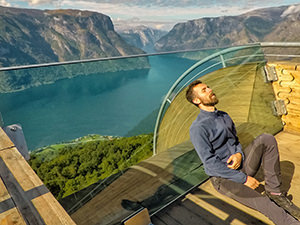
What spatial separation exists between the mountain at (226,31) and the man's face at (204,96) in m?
164

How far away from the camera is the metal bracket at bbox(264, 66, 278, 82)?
2848mm

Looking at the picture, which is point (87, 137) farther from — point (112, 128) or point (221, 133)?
point (221, 133)

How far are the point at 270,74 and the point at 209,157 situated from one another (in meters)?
1.77

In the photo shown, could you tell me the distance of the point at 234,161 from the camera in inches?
66.3

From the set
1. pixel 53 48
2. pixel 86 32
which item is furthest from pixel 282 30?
pixel 53 48

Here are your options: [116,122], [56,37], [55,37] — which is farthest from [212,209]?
[56,37]

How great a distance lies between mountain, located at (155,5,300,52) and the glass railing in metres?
164

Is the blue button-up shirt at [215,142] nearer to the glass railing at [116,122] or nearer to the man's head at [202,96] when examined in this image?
the man's head at [202,96]

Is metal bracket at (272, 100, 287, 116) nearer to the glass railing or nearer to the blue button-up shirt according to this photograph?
the glass railing

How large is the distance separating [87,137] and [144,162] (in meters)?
0.49

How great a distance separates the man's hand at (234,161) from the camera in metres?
1.68

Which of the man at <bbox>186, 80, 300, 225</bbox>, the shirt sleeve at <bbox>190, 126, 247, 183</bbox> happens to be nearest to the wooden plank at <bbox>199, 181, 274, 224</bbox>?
the man at <bbox>186, 80, 300, 225</bbox>

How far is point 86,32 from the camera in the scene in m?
134

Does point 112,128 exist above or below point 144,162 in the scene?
above
